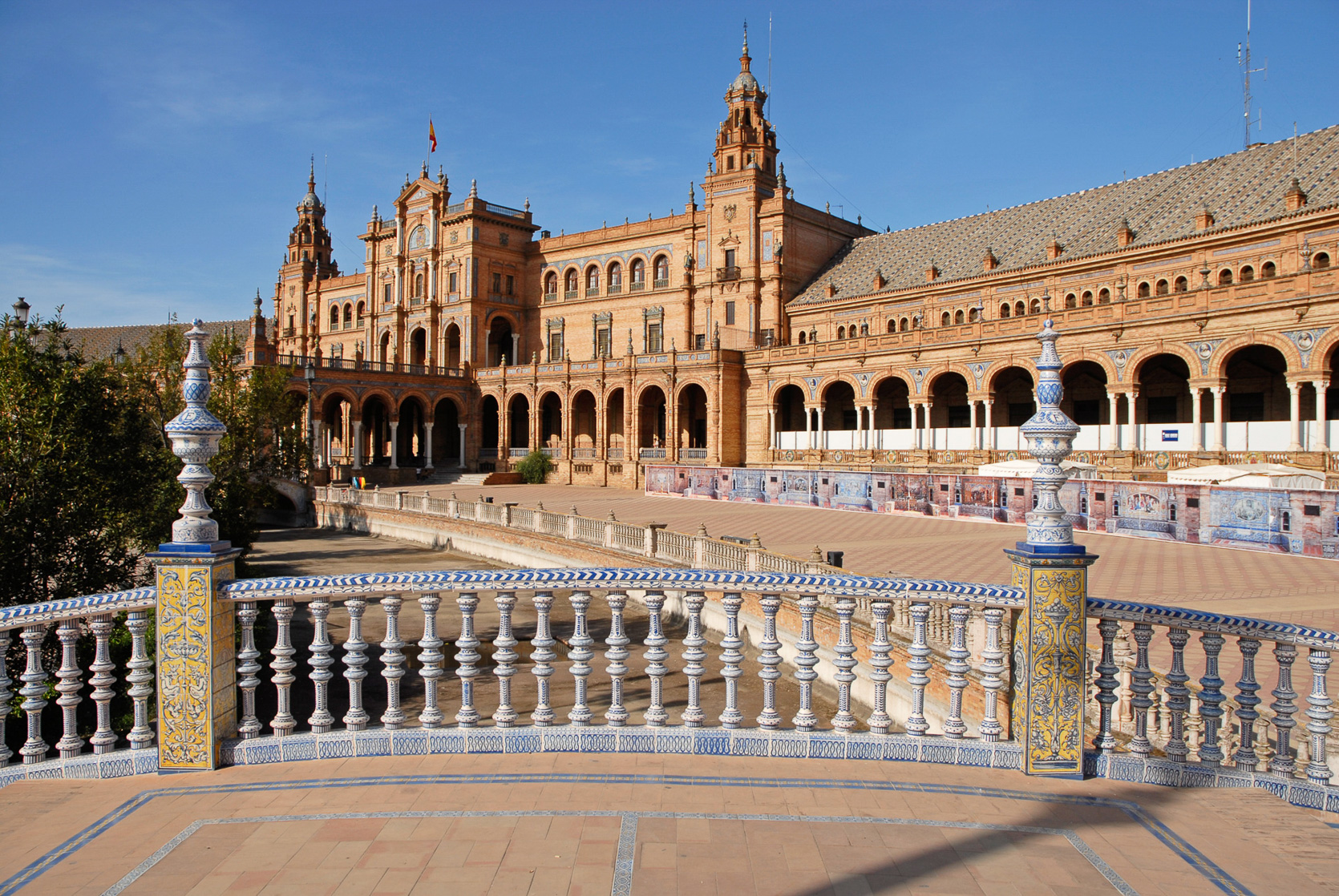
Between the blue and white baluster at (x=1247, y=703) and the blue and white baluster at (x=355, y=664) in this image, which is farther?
the blue and white baluster at (x=355, y=664)

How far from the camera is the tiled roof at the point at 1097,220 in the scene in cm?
3109

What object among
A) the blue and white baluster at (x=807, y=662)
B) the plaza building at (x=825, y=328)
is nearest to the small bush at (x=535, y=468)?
the plaza building at (x=825, y=328)

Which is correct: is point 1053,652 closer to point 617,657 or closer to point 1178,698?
point 1178,698

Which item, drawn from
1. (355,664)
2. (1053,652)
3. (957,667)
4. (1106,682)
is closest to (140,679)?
(355,664)

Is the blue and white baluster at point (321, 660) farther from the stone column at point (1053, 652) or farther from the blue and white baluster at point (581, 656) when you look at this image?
the stone column at point (1053, 652)

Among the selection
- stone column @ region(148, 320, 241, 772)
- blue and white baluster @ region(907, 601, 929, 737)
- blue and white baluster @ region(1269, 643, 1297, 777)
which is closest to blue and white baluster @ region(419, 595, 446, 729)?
stone column @ region(148, 320, 241, 772)

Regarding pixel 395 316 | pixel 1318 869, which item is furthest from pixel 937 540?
pixel 395 316

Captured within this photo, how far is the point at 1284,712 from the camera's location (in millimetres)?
4664

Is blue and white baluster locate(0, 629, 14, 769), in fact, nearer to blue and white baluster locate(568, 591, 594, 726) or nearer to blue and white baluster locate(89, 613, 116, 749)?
blue and white baluster locate(89, 613, 116, 749)

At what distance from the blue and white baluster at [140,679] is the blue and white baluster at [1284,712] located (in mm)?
6265

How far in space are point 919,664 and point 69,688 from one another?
486 centimetres

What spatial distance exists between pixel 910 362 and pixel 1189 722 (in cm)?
3052

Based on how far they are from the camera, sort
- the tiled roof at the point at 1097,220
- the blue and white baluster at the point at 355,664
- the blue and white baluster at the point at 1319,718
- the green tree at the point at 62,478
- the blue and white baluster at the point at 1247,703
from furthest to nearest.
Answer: the tiled roof at the point at 1097,220 → the green tree at the point at 62,478 → the blue and white baluster at the point at 355,664 → the blue and white baluster at the point at 1247,703 → the blue and white baluster at the point at 1319,718

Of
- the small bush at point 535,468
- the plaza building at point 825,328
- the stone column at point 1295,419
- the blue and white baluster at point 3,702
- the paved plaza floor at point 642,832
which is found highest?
the plaza building at point 825,328
